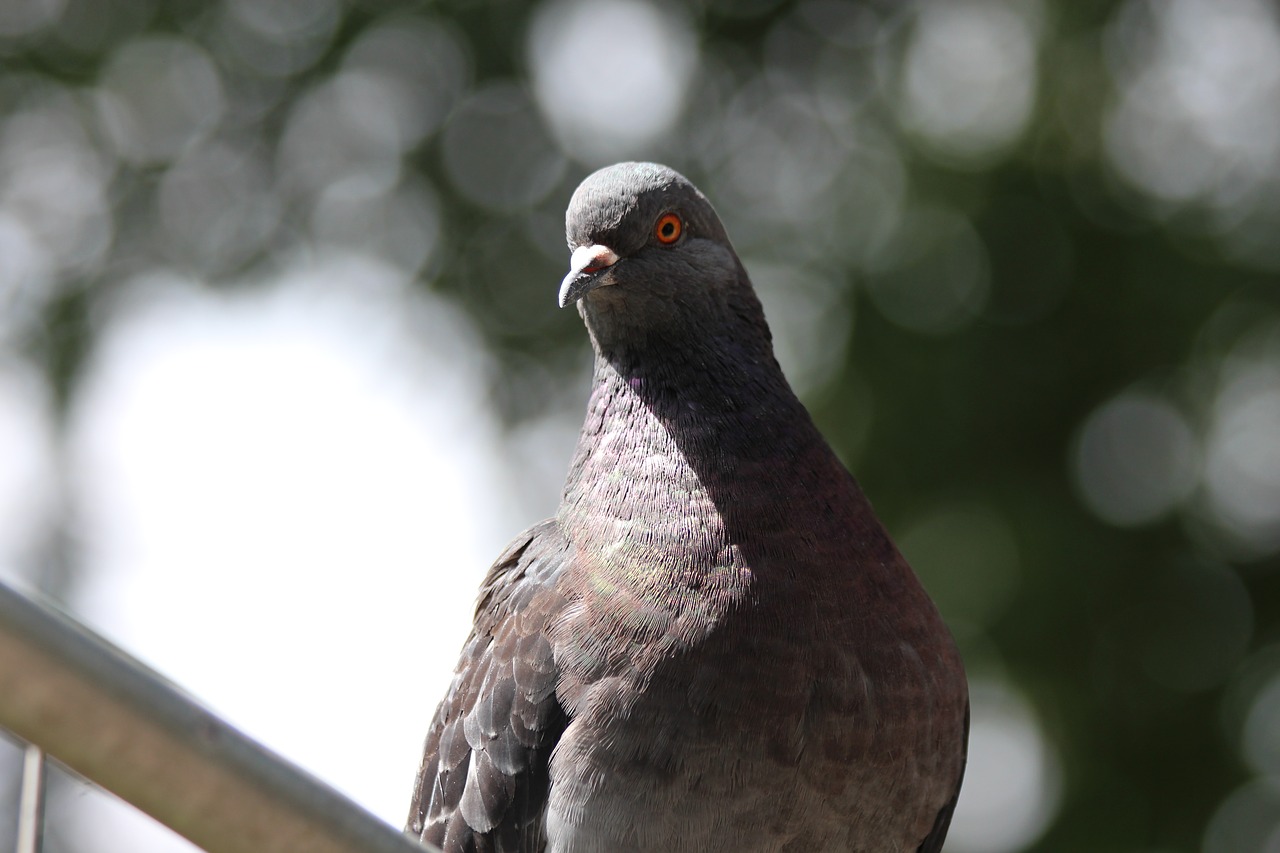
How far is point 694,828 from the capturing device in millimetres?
3260

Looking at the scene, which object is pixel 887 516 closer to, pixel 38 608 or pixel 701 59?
pixel 701 59

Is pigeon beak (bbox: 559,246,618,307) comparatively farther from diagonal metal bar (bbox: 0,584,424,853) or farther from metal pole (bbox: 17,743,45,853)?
diagonal metal bar (bbox: 0,584,424,853)

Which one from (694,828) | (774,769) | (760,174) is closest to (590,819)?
(694,828)

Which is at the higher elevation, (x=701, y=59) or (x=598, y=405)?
(x=701, y=59)

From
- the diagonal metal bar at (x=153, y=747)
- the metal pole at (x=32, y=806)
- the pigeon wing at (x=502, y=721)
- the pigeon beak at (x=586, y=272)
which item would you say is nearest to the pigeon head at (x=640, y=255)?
the pigeon beak at (x=586, y=272)

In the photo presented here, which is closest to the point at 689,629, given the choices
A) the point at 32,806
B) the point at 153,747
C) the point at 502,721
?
the point at 502,721

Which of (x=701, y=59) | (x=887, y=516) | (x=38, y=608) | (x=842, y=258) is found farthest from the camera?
(x=701, y=59)

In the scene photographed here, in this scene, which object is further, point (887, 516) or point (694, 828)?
point (887, 516)

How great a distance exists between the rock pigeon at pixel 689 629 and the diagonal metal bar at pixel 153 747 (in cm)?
199

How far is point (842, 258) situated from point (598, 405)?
8496 mm

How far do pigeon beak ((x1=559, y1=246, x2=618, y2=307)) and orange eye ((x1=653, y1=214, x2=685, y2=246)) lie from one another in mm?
175

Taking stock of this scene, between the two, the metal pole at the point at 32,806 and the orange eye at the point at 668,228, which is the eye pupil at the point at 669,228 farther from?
the metal pole at the point at 32,806

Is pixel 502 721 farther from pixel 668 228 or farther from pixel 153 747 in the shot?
pixel 153 747

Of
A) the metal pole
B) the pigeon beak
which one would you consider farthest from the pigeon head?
the metal pole
